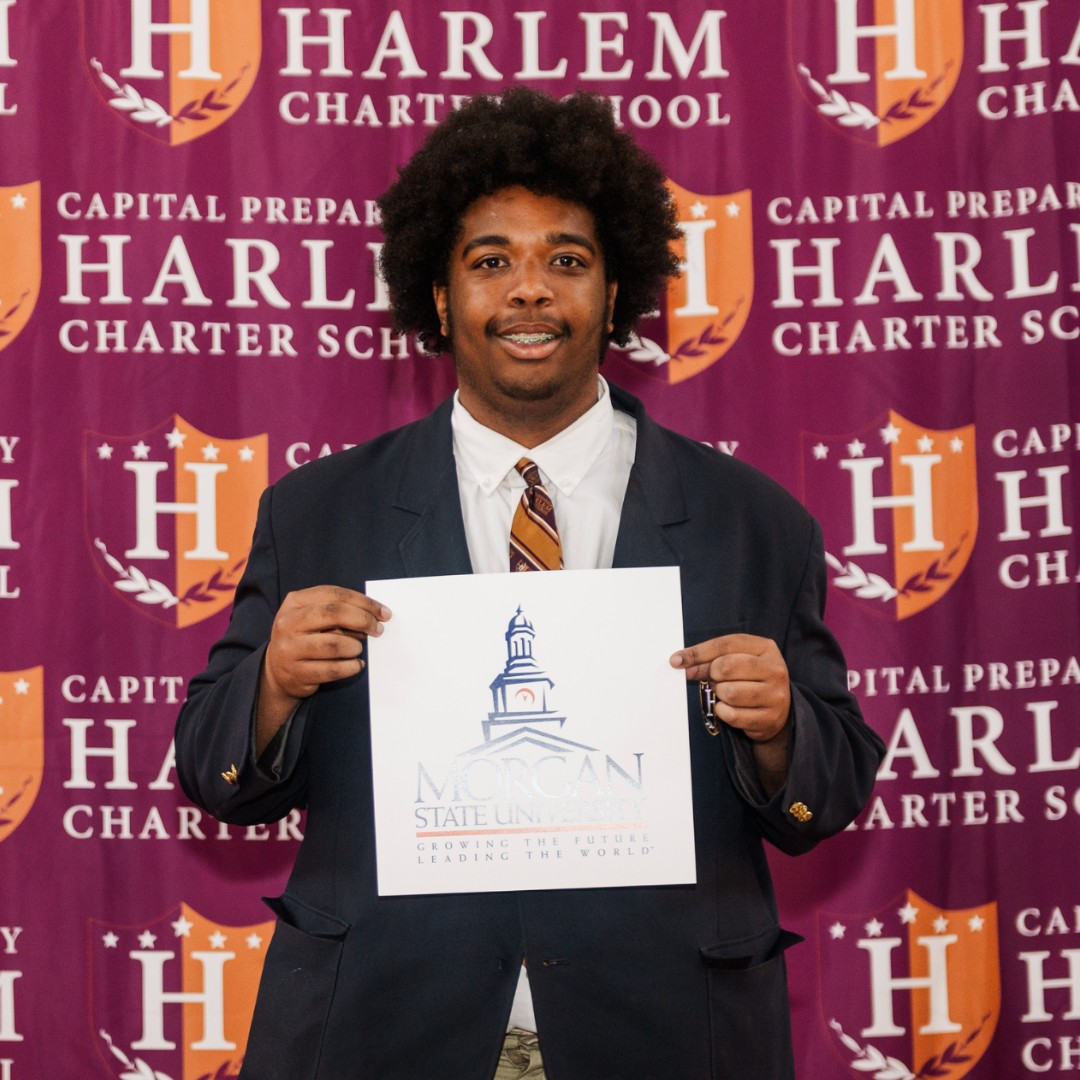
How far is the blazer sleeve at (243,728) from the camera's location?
1504 mm

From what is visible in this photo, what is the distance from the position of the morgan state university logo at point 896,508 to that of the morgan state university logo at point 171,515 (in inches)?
49.8

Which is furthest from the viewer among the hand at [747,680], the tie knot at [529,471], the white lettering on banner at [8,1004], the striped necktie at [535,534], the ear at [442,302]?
the white lettering on banner at [8,1004]

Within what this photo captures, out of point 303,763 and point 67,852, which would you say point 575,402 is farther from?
point 67,852

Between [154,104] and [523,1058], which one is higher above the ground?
[154,104]

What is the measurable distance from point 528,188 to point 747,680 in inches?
32.3

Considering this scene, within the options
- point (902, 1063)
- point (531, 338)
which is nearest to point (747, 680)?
point (531, 338)

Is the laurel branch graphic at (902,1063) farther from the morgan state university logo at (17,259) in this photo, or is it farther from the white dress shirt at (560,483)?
the morgan state university logo at (17,259)

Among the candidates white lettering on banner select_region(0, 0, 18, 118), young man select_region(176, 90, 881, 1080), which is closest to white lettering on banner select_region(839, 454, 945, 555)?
young man select_region(176, 90, 881, 1080)

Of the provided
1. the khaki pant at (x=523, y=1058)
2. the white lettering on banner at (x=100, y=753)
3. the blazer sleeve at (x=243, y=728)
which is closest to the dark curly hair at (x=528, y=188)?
the blazer sleeve at (x=243, y=728)

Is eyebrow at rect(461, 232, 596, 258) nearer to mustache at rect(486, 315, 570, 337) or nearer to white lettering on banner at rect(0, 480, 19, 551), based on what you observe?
mustache at rect(486, 315, 570, 337)

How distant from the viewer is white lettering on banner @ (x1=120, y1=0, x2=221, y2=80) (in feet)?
9.43

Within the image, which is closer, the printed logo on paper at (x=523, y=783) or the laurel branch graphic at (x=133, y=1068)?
the printed logo on paper at (x=523, y=783)

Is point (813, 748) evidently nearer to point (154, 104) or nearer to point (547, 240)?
point (547, 240)

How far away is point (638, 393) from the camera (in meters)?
2.95
